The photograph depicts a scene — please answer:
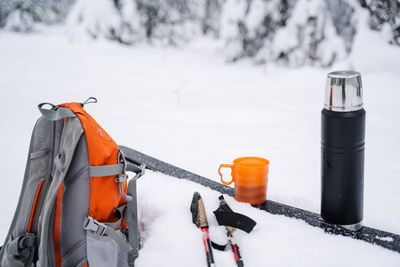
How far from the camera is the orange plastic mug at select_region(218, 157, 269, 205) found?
3.80 ft

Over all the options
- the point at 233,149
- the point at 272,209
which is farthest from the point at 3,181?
the point at 272,209

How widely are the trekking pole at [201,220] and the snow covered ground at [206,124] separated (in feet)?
0.09

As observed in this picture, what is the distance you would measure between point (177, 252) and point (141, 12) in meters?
5.46

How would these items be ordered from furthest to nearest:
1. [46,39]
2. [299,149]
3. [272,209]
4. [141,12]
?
[46,39]
[141,12]
[299,149]
[272,209]

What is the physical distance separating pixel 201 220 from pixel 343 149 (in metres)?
0.47

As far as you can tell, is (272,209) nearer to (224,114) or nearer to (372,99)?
(224,114)

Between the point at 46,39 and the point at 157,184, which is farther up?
the point at 46,39

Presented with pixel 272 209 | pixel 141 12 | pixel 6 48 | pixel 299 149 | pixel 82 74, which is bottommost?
pixel 299 149

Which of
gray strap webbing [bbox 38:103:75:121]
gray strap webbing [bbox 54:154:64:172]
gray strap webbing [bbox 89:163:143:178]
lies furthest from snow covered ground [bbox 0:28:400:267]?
gray strap webbing [bbox 38:103:75:121]

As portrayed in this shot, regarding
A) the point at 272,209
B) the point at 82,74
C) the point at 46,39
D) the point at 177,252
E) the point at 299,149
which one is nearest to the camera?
the point at 177,252

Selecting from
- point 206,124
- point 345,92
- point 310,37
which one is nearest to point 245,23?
point 310,37

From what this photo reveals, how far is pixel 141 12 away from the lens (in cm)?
590

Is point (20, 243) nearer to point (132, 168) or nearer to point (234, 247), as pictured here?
point (132, 168)

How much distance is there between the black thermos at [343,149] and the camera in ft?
3.09
